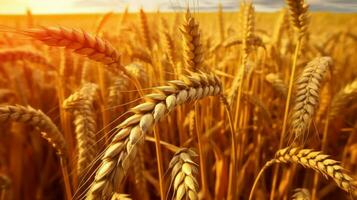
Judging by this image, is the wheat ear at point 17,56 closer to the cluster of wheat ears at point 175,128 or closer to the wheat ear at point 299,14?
the cluster of wheat ears at point 175,128

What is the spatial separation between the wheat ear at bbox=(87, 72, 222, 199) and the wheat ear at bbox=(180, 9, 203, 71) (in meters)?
0.25

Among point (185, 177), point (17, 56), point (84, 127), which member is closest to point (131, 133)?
point (185, 177)

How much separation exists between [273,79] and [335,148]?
56 centimetres

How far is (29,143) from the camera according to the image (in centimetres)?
196

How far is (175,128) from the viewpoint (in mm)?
1980

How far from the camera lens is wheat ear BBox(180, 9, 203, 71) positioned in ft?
3.24

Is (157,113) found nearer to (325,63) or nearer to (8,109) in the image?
(8,109)

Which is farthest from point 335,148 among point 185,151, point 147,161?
point 185,151

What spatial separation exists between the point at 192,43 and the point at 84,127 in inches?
16.5

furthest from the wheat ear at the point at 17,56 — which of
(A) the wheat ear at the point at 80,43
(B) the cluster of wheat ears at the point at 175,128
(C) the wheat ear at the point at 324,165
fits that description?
(C) the wheat ear at the point at 324,165

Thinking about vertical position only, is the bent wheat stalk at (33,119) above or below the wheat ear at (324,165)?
above

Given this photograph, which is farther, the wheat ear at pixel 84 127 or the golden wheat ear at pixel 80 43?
the wheat ear at pixel 84 127

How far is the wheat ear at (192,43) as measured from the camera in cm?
99

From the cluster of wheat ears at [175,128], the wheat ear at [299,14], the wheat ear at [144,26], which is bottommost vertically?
the cluster of wheat ears at [175,128]
